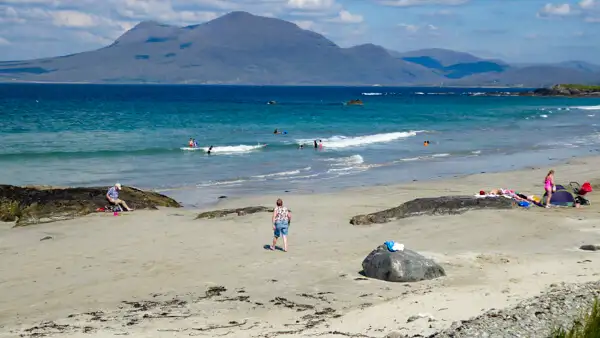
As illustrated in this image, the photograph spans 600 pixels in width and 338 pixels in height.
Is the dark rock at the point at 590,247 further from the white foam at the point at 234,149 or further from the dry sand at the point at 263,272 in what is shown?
the white foam at the point at 234,149

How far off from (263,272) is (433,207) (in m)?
6.68

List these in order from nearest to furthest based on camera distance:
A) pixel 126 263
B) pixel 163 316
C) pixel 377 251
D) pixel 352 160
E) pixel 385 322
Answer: pixel 385 322 < pixel 163 316 < pixel 377 251 < pixel 126 263 < pixel 352 160

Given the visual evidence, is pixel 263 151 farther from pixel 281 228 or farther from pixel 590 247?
pixel 590 247

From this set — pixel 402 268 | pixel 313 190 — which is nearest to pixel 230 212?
pixel 313 190

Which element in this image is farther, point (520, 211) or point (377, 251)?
point (520, 211)

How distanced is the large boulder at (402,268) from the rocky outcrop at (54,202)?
10232mm

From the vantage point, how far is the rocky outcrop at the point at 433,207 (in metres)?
18.5

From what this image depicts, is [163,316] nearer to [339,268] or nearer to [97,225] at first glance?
[339,268]

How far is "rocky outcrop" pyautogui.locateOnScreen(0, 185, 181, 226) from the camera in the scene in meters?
19.5

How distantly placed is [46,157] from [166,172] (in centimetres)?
926

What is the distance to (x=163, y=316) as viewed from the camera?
11016mm

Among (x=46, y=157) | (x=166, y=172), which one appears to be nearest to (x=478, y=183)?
(x=166, y=172)

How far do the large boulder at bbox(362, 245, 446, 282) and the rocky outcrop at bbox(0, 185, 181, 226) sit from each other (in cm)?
1023

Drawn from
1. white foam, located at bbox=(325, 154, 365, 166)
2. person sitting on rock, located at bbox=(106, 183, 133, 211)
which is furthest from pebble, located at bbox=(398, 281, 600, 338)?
white foam, located at bbox=(325, 154, 365, 166)
